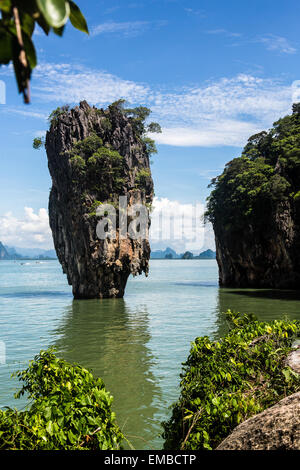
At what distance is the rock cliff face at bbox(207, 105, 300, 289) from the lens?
102 feet

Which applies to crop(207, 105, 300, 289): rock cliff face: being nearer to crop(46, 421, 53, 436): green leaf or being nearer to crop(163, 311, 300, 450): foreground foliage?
crop(163, 311, 300, 450): foreground foliage

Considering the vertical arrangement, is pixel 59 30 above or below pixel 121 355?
above

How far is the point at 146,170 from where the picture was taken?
3052cm

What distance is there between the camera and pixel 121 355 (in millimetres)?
11867

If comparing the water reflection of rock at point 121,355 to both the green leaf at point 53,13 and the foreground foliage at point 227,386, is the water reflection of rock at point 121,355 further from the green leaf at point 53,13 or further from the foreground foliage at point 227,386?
the green leaf at point 53,13

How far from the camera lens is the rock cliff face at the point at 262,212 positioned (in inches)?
1222

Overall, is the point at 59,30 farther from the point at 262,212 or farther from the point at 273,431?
the point at 262,212

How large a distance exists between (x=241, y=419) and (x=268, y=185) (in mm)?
30259

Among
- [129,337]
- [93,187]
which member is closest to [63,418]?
[129,337]

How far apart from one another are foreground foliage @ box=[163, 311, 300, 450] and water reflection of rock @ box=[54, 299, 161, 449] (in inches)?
22.8

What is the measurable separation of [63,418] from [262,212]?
3283cm

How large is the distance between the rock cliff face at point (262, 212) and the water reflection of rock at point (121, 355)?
1557 centimetres
